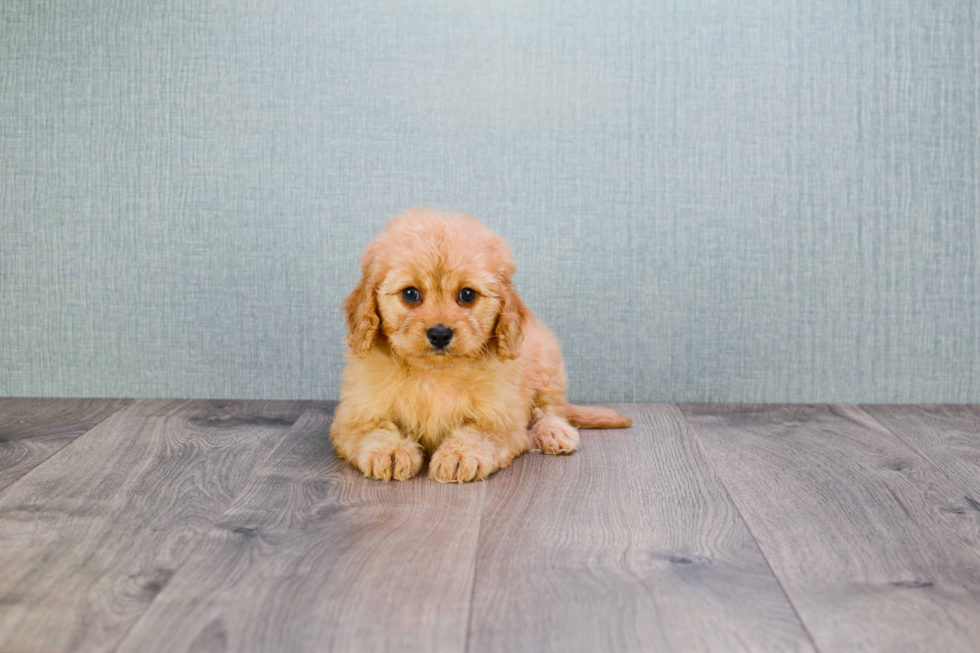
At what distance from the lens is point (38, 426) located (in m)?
2.59

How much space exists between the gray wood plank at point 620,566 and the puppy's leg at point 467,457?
53 millimetres

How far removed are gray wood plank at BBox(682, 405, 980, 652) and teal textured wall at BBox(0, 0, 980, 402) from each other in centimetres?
47

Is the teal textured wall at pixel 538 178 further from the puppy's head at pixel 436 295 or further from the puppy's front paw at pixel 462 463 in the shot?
the puppy's front paw at pixel 462 463

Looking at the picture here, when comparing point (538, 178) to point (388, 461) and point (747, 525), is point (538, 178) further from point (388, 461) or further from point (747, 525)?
point (747, 525)

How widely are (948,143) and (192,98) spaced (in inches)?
103

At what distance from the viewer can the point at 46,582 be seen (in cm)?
146

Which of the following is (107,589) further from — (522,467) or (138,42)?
(138,42)

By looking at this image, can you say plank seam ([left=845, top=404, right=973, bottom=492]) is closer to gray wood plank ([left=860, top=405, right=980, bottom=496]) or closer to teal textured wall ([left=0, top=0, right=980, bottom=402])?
gray wood plank ([left=860, top=405, right=980, bottom=496])

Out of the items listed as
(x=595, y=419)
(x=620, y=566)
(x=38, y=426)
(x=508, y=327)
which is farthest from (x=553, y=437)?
(x=38, y=426)

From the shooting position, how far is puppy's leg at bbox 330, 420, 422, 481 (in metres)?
2.06

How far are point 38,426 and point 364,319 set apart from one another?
1.23 meters

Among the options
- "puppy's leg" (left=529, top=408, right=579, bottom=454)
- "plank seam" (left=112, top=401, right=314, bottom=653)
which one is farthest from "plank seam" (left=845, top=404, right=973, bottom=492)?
"plank seam" (left=112, top=401, right=314, bottom=653)

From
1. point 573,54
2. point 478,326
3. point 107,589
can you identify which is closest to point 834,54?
point 573,54

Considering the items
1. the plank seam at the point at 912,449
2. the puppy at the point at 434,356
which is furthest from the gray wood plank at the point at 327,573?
the plank seam at the point at 912,449
